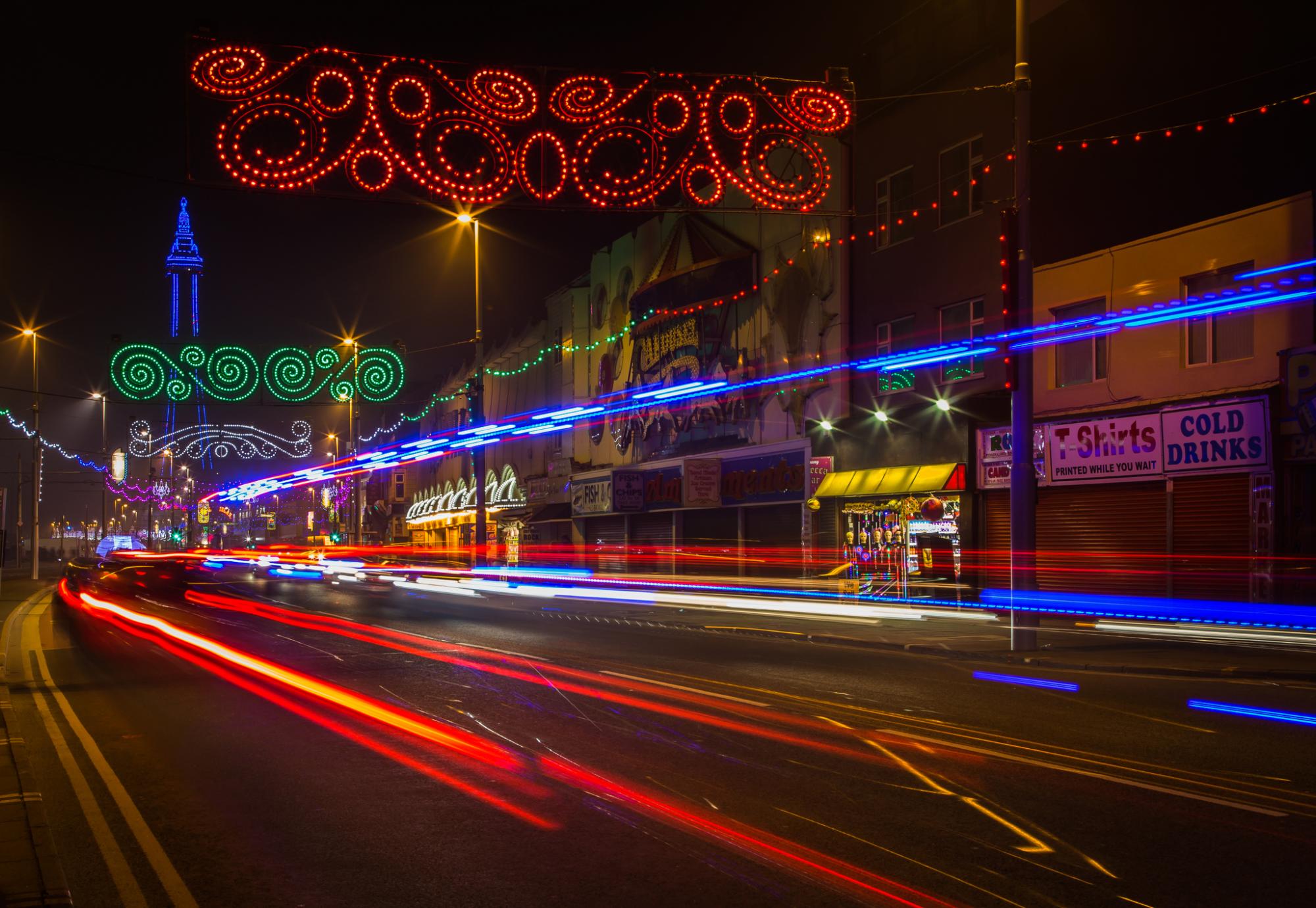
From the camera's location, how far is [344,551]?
176 ft

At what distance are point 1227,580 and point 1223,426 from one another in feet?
9.21

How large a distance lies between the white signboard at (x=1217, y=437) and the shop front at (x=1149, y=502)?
2 cm

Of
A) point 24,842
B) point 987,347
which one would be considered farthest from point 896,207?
point 24,842

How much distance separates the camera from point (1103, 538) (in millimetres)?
22719

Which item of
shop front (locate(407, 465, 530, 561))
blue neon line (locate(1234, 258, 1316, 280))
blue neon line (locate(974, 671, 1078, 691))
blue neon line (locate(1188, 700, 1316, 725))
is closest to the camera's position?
blue neon line (locate(1188, 700, 1316, 725))

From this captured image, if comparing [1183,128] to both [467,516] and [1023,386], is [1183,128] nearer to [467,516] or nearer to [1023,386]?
[1023,386]

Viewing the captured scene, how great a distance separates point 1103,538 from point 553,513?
1118 inches

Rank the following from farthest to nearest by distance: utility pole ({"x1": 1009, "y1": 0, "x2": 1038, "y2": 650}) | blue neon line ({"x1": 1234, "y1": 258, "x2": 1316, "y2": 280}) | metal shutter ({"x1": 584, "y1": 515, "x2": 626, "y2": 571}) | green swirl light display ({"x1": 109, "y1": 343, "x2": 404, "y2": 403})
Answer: metal shutter ({"x1": 584, "y1": 515, "x2": 626, "y2": 571}) → green swirl light display ({"x1": 109, "y1": 343, "x2": 404, "y2": 403}) → blue neon line ({"x1": 1234, "y1": 258, "x2": 1316, "y2": 280}) → utility pole ({"x1": 1009, "y1": 0, "x2": 1038, "y2": 650})

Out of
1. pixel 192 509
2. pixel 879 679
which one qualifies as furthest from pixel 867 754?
pixel 192 509

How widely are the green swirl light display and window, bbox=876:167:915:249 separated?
45.3ft

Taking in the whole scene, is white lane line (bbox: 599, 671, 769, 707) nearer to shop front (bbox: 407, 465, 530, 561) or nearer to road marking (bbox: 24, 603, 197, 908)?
road marking (bbox: 24, 603, 197, 908)

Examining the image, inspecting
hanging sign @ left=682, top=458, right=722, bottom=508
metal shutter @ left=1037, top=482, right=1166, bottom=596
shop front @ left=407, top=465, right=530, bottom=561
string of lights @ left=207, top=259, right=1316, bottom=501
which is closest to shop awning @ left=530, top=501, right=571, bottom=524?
shop front @ left=407, top=465, right=530, bottom=561

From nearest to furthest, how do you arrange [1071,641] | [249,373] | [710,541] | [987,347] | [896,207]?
[1071,641] < [249,373] < [987,347] < [896,207] < [710,541]

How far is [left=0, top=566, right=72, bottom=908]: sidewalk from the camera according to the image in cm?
513
